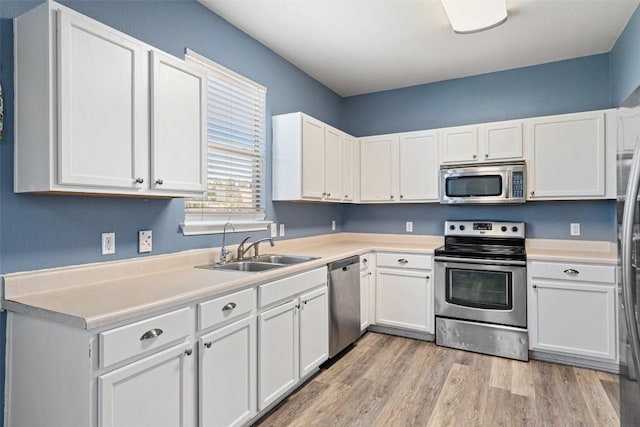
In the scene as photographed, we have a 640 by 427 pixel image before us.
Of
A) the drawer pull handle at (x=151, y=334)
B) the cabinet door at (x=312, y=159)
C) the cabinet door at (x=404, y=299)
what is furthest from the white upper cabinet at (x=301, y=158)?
the drawer pull handle at (x=151, y=334)

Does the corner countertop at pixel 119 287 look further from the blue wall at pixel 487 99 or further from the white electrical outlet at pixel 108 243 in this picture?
the blue wall at pixel 487 99

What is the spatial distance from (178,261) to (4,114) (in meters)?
1.16

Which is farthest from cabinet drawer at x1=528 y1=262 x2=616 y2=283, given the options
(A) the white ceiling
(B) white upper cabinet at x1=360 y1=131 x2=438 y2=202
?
(A) the white ceiling

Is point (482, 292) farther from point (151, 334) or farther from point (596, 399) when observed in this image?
point (151, 334)

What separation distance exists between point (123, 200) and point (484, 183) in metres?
3.07

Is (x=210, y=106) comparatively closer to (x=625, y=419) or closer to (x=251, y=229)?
(x=251, y=229)

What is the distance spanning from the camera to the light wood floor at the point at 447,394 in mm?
2258

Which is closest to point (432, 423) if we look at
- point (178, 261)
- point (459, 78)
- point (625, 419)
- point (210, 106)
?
point (625, 419)

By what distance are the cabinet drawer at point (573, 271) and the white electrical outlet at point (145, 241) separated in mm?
2943

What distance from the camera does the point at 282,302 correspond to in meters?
2.36

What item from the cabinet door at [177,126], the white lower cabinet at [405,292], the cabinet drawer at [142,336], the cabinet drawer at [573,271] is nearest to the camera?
the cabinet drawer at [142,336]

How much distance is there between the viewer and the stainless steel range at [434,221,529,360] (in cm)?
313

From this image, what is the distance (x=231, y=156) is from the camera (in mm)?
2902

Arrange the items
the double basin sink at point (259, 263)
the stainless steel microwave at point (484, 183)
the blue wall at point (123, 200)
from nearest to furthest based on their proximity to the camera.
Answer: the blue wall at point (123, 200) < the double basin sink at point (259, 263) < the stainless steel microwave at point (484, 183)
